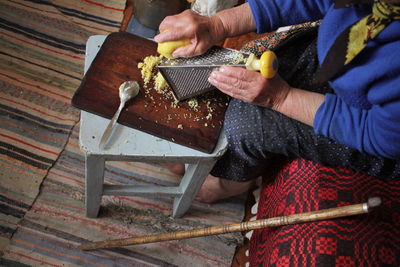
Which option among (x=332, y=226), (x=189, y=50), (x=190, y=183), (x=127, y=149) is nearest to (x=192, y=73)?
(x=189, y=50)

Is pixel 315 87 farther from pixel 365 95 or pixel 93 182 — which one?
pixel 93 182

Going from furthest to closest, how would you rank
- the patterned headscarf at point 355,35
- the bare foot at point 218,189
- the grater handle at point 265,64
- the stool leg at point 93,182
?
the bare foot at point 218,189 → the stool leg at point 93,182 → the grater handle at point 265,64 → the patterned headscarf at point 355,35

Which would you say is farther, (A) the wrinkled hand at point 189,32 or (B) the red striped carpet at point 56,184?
(B) the red striped carpet at point 56,184

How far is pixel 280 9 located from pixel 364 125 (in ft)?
1.51

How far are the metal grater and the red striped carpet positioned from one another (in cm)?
71

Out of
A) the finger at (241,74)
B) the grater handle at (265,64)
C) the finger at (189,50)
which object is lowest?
the finger at (189,50)

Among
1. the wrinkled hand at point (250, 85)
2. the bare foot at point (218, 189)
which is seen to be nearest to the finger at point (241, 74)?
the wrinkled hand at point (250, 85)

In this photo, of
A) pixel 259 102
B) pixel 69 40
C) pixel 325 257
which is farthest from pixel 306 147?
pixel 69 40

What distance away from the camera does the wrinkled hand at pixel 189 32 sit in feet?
4.00

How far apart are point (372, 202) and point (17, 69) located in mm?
1624

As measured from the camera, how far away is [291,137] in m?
1.25

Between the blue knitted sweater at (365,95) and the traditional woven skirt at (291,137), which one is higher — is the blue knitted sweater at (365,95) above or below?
above

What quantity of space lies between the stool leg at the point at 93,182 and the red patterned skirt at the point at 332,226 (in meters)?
0.56

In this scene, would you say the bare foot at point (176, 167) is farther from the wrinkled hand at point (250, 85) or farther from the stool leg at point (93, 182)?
the wrinkled hand at point (250, 85)
